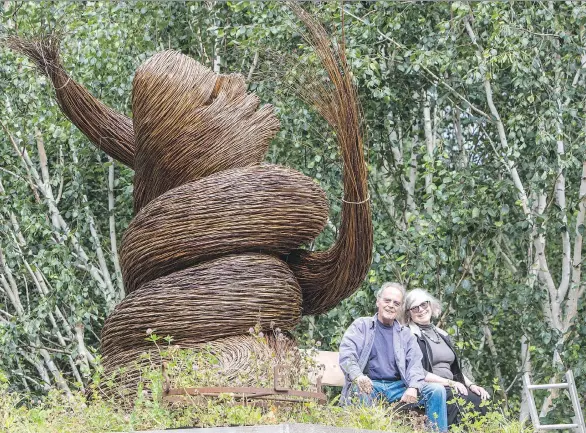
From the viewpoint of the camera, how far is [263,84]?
10.5m

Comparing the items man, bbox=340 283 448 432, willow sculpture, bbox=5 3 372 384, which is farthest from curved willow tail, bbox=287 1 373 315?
man, bbox=340 283 448 432

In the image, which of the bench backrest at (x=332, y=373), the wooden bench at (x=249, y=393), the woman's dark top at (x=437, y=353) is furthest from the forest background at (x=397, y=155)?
the wooden bench at (x=249, y=393)

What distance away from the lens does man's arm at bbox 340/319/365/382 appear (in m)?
6.79

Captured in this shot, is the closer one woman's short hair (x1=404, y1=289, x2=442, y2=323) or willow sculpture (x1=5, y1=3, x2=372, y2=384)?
willow sculpture (x1=5, y1=3, x2=372, y2=384)

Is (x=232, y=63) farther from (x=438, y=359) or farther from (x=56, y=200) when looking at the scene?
(x=438, y=359)

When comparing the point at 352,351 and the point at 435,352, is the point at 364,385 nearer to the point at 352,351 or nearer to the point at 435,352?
the point at 352,351

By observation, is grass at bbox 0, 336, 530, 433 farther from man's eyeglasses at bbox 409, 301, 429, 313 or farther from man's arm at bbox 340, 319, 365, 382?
man's eyeglasses at bbox 409, 301, 429, 313

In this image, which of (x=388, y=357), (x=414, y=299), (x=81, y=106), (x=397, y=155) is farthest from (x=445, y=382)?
(x=397, y=155)

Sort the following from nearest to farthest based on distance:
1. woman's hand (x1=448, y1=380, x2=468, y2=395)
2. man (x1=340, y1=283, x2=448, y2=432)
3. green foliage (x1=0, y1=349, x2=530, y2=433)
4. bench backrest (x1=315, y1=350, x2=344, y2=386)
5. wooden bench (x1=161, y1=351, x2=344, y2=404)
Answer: green foliage (x1=0, y1=349, x2=530, y2=433)
wooden bench (x1=161, y1=351, x2=344, y2=404)
man (x1=340, y1=283, x2=448, y2=432)
woman's hand (x1=448, y1=380, x2=468, y2=395)
bench backrest (x1=315, y1=350, x2=344, y2=386)

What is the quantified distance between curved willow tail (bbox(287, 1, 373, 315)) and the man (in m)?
0.25

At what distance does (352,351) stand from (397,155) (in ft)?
18.2

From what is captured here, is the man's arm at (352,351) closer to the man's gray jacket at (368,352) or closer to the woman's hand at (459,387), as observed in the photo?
the man's gray jacket at (368,352)

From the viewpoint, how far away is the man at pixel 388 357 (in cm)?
678

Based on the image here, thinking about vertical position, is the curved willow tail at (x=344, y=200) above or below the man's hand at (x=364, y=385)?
above
